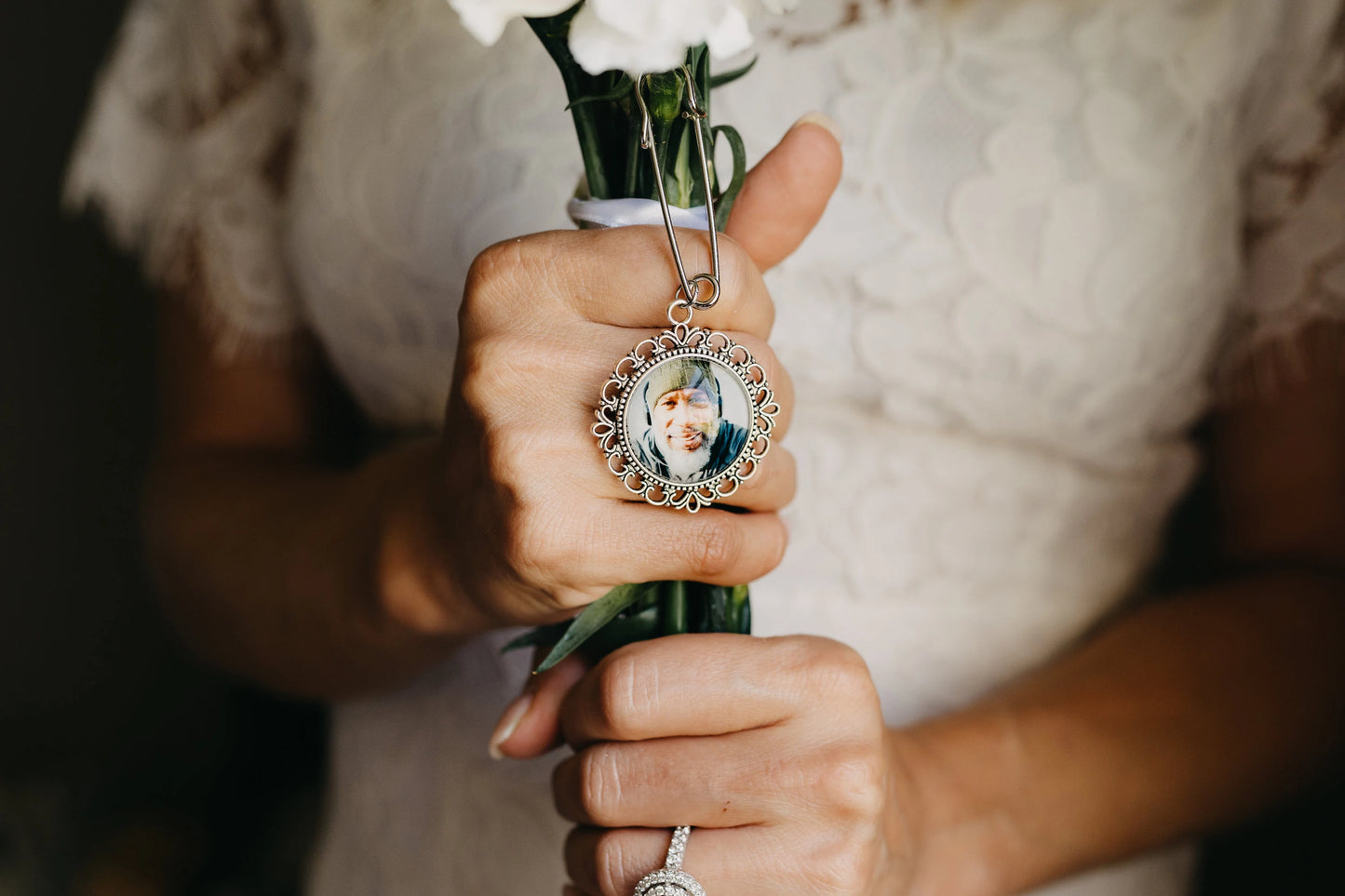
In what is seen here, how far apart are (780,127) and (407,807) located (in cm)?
90

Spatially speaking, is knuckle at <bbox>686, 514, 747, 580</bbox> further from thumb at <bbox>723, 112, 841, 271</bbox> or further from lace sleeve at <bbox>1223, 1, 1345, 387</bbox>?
lace sleeve at <bbox>1223, 1, 1345, 387</bbox>

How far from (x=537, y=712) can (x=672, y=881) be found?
17 centimetres

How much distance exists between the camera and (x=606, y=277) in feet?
1.82

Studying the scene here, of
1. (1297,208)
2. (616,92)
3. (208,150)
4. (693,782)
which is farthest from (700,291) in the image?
(208,150)

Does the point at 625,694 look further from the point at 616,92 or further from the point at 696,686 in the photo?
the point at 616,92

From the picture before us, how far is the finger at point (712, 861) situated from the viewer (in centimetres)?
61

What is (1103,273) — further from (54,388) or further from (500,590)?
(54,388)

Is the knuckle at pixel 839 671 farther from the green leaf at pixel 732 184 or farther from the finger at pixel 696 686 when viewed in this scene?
the green leaf at pixel 732 184

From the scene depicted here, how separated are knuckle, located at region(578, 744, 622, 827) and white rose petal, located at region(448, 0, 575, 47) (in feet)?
1.52

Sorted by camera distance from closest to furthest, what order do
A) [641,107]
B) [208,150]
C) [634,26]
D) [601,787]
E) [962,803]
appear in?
[634,26]
[641,107]
[601,787]
[962,803]
[208,150]

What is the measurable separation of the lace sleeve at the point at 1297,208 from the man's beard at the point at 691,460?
0.74 m

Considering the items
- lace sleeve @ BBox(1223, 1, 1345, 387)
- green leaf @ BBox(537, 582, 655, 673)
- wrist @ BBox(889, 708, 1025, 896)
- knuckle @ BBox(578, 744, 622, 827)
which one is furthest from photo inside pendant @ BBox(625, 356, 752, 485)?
lace sleeve @ BBox(1223, 1, 1345, 387)

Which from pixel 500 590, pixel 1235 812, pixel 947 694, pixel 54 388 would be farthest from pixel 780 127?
pixel 54 388

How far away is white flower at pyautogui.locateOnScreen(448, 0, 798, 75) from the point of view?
41 cm
